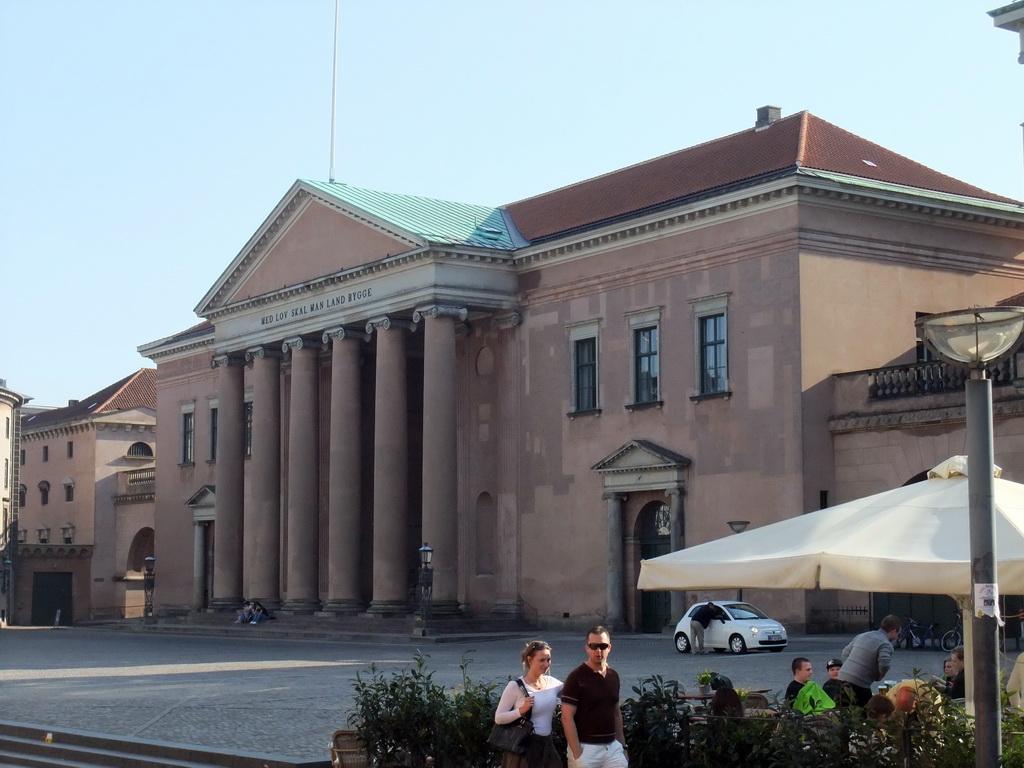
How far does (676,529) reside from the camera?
147 feet

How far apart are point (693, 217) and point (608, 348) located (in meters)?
5.24

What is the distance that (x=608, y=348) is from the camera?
158ft

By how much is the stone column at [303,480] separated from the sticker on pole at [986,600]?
45.9 m

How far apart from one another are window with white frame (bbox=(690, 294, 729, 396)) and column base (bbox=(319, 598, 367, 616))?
14800 mm

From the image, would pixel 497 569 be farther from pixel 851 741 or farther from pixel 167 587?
pixel 851 741

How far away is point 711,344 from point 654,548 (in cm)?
614

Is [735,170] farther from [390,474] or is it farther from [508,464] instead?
[390,474]

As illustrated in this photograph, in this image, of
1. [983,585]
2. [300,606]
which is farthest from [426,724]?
[300,606]

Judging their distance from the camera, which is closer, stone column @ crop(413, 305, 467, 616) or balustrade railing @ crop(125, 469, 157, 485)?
stone column @ crop(413, 305, 467, 616)

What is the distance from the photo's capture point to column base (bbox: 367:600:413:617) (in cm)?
5062

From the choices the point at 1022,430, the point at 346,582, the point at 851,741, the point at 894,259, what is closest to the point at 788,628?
the point at 1022,430

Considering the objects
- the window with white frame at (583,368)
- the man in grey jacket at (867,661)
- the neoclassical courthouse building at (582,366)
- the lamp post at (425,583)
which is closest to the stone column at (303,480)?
the neoclassical courthouse building at (582,366)

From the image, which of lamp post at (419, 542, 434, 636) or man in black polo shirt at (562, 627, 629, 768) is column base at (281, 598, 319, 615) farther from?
man in black polo shirt at (562, 627, 629, 768)

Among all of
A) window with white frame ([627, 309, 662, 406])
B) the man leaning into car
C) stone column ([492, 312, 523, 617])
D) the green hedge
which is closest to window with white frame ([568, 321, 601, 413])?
window with white frame ([627, 309, 662, 406])
